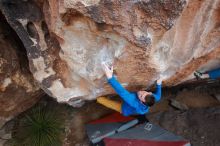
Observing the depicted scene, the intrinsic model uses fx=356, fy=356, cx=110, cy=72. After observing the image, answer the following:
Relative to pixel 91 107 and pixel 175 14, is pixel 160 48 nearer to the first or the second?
pixel 175 14

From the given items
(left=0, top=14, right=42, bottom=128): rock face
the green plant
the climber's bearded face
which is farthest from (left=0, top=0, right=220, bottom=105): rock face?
the green plant

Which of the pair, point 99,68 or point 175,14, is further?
point 99,68

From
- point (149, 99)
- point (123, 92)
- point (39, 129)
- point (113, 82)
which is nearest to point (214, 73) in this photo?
point (149, 99)

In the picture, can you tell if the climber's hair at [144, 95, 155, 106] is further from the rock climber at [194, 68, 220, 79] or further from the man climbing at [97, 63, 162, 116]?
the rock climber at [194, 68, 220, 79]

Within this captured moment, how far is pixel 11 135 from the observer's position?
592cm

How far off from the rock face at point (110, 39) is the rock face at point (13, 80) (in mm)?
431

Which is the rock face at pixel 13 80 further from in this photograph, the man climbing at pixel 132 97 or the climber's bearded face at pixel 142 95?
the climber's bearded face at pixel 142 95

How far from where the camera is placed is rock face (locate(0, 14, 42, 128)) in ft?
15.4

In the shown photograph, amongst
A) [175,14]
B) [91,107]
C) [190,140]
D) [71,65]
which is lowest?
[190,140]

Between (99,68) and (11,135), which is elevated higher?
(99,68)

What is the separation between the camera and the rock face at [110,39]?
361 cm

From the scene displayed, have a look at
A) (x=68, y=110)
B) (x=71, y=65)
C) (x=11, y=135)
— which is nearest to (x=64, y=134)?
(x=68, y=110)

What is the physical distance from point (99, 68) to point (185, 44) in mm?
1109

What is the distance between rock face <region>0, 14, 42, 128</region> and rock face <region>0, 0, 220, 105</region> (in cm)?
43
